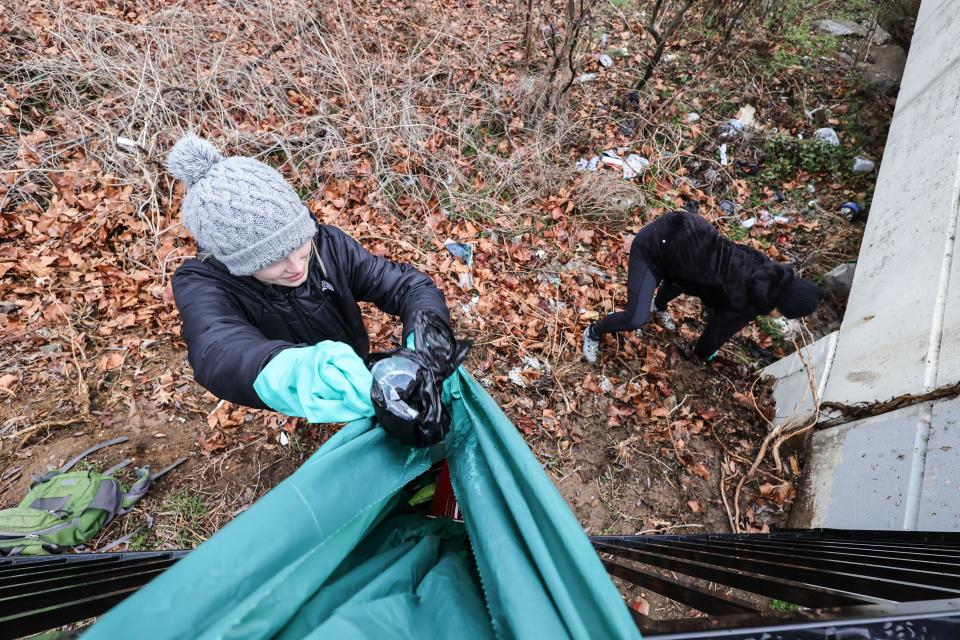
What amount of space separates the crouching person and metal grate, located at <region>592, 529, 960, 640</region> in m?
1.59

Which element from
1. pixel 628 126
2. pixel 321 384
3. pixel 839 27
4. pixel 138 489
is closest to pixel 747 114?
pixel 628 126

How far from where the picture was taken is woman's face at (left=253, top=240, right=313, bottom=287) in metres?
1.85

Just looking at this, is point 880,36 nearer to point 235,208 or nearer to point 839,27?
point 839,27

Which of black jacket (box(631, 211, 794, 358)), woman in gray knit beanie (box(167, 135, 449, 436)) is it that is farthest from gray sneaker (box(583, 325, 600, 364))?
woman in gray knit beanie (box(167, 135, 449, 436))

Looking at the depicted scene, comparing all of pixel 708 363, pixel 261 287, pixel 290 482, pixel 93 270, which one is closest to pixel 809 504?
pixel 708 363

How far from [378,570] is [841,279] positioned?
5.32 meters

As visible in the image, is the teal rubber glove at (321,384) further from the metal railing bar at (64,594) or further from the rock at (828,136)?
the rock at (828,136)

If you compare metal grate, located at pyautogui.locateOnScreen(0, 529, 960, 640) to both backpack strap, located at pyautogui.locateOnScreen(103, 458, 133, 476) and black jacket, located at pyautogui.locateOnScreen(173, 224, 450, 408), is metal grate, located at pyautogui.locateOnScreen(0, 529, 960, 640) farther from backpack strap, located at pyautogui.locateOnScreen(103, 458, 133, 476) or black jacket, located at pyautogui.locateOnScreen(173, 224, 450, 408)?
backpack strap, located at pyautogui.locateOnScreen(103, 458, 133, 476)

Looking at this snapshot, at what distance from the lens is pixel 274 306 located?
2.10m

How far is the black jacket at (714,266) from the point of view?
3.10 m

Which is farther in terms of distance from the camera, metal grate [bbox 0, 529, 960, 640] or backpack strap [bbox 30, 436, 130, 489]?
backpack strap [bbox 30, 436, 130, 489]

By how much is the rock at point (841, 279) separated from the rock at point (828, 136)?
208 centimetres

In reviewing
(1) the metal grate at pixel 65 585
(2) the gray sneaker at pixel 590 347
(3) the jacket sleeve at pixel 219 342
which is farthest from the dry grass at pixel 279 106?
(1) the metal grate at pixel 65 585

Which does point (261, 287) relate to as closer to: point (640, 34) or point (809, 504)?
point (809, 504)
